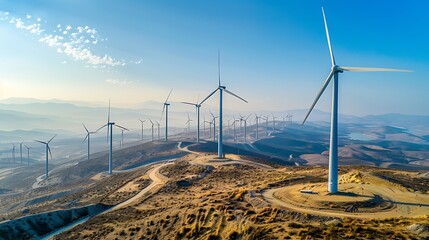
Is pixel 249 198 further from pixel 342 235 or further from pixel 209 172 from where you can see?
pixel 209 172

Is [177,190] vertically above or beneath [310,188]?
Answer: beneath

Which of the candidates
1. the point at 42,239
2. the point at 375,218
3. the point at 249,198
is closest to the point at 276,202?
the point at 249,198

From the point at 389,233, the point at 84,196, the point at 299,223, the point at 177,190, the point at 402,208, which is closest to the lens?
the point at 389,233

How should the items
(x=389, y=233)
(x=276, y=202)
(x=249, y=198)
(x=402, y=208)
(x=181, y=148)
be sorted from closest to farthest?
(x=389, y=233) < (x=402, y=208) < (x=276, y=202) < (x=249, y=198) < (x=181, y=148)

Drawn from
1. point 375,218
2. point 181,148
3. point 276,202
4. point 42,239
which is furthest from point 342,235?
point 181,148

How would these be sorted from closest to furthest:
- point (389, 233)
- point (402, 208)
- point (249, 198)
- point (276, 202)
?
1. point (389, 233)
2. point (402, 208)
3. point (276, 202)
4. point (249, 198)

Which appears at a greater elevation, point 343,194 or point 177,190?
point 343,194

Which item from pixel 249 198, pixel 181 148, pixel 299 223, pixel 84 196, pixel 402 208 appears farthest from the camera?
pixel 181 148

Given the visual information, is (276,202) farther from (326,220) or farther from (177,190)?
(177,190)

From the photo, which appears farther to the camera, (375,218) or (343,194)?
(343,194)
